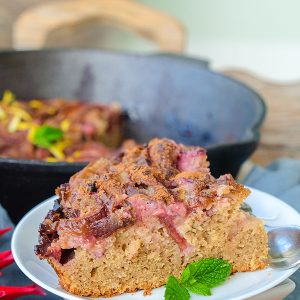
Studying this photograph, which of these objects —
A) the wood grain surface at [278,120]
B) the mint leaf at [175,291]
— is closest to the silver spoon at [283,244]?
the mint leaf at [175,291]

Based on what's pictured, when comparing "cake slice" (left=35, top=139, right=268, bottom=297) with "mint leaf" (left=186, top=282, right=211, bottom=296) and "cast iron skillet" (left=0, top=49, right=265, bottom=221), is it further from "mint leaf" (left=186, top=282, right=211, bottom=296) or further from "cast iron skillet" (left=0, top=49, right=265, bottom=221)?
"cast iron skillet" (left=0, top=49, right=265, bottom=221)

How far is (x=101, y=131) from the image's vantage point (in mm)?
3365

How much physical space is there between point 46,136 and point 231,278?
1528 millimetres

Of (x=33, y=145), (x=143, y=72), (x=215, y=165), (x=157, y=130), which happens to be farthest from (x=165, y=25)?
(x=215, y=165)

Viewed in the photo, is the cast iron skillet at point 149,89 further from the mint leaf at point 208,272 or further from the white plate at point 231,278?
the mint leaf at point 208,272

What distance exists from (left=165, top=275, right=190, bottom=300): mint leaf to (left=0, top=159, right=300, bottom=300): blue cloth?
397 mm

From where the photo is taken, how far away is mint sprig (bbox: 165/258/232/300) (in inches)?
64.1

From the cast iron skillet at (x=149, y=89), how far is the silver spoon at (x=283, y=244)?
Result: 0.84 m

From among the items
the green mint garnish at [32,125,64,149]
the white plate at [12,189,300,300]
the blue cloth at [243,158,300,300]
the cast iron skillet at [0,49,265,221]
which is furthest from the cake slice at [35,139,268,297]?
the green mint garnish at [32,125,64,149]

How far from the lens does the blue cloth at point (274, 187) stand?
2000 millimetres

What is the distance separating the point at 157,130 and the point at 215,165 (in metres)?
1.15

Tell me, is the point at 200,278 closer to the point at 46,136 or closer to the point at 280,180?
the point at 280,180

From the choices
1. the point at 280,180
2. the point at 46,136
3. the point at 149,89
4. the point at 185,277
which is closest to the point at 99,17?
the point at 149,89

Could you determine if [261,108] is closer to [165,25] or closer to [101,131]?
[101,131]
